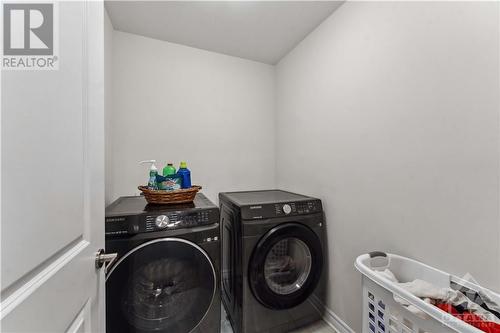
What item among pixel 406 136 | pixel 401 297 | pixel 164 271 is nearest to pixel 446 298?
pixel 401 297

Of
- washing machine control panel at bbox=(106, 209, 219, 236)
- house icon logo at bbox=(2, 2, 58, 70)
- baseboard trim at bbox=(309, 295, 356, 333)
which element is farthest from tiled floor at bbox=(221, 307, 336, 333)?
house icon logo at bbox=(2, 2, 58, 70)

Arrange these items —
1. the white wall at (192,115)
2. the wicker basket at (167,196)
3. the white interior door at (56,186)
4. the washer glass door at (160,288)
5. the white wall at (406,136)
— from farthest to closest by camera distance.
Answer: the white wall at (192,115)
the wicker basket at (167,196)
the washer glass door at (160,288)
the white wall at (406,136)
the white interior door at (56,186)

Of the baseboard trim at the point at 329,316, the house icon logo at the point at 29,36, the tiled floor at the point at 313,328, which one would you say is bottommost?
the tiled floor at the point at 313,328

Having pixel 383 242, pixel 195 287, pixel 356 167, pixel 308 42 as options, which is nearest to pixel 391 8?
pixel 308 42

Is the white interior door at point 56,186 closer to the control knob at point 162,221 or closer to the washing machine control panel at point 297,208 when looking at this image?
the control knob at point 162,221

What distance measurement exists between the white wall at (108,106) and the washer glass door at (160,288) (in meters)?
0.72

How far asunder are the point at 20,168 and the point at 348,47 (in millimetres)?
1802

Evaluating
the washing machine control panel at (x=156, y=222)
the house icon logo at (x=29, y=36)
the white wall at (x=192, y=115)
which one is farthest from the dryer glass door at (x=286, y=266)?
the house icon logo at (x=29, y=36)

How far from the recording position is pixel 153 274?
3.93 feet

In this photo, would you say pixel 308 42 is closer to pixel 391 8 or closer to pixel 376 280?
pixel 391 8

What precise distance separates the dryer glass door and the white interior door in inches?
36.9

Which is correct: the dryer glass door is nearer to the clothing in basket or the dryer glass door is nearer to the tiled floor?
the tiled floor

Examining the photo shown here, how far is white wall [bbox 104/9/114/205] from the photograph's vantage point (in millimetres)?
1602

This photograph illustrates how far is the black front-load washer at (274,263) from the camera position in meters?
1.45
